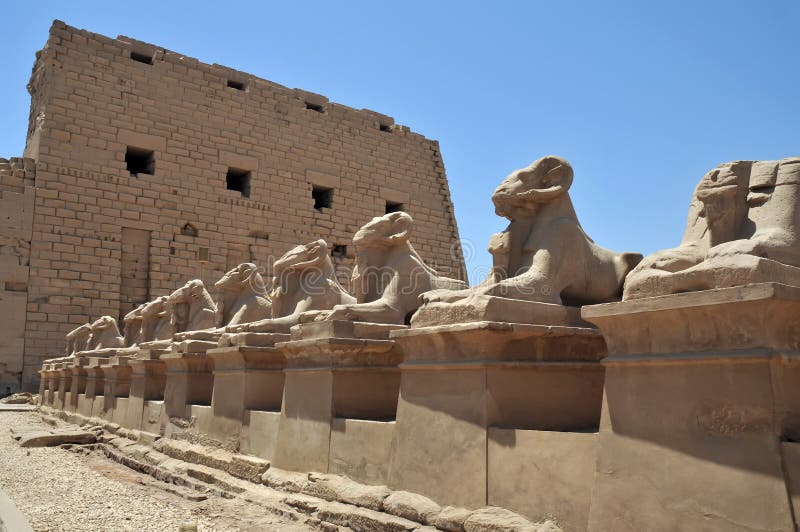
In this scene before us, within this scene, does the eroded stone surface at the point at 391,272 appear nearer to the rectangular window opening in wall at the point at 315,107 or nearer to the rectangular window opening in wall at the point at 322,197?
the rectangular window opening in wall at the point at 322,197

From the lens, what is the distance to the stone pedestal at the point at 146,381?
29.3 ft

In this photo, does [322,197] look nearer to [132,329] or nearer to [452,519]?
[132,329]

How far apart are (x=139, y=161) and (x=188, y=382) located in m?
11.9

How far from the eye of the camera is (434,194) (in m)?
21.9

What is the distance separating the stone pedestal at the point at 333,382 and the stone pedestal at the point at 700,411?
2.18 metres

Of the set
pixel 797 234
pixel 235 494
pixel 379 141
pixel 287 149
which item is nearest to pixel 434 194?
pixel 379 141

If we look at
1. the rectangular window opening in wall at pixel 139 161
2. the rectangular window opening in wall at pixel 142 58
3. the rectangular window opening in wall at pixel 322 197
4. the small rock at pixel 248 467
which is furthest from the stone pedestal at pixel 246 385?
the rectangular window opening in wall at pixel 322 197

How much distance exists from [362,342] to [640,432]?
2.32 m

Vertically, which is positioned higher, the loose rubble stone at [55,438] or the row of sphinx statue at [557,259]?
the row of sphinx statue at [557,259]

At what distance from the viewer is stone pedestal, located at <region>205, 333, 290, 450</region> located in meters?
6.21

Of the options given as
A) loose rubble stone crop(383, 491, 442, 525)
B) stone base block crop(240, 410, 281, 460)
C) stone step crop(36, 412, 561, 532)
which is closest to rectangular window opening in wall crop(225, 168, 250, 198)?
stone step crop(36, 412, 561, 532)

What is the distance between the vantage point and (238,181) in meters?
19.2

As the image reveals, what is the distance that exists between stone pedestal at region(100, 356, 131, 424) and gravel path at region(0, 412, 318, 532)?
2213mm

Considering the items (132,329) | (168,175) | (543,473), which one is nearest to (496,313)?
(543,473)
